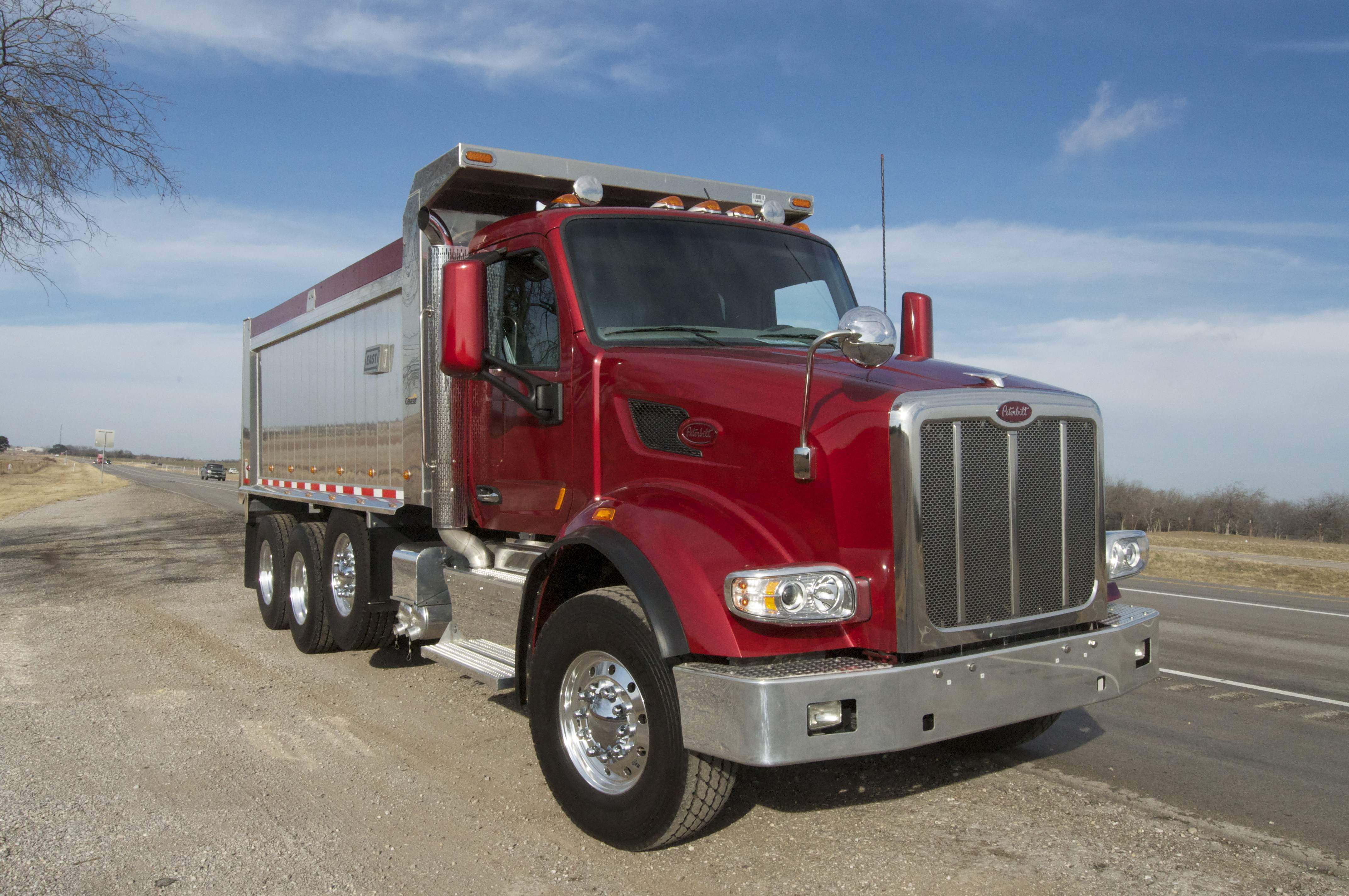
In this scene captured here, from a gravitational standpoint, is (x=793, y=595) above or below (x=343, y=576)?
above

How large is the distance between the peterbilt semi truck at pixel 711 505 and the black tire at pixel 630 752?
11mm

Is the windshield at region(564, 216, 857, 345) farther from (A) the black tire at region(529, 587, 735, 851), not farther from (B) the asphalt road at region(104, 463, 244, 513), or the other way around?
(B) the asphalt road at region(104, 463, 244, 513)

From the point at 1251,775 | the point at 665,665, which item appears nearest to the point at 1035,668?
the point at 665,665

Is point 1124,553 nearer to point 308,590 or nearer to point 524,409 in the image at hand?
point 524,409

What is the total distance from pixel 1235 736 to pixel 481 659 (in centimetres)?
414

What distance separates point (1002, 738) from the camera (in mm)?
4887

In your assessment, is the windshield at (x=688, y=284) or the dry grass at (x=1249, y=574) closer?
the windshield at (x=688, y=284)

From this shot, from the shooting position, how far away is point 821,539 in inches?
139

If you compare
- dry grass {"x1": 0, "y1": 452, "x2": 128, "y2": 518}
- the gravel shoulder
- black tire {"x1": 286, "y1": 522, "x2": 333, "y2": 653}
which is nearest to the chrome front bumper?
the gravel shoulder

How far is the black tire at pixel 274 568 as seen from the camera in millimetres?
8508

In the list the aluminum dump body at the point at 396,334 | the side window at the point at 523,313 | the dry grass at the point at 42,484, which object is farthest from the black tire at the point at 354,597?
the dry grass at the point at 42,484

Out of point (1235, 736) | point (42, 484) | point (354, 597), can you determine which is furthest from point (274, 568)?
point (42, 484)

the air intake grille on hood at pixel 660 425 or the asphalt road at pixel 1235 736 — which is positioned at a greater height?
the air intake grille on hood at pixel 660 425

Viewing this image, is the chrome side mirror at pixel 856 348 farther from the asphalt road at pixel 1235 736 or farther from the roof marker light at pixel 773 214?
the asphalt road at pixel 1235 736
